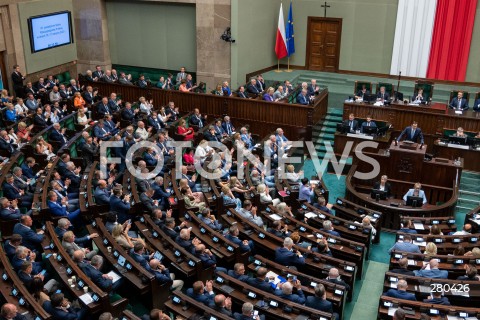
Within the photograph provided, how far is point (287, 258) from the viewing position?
8164 millimetres

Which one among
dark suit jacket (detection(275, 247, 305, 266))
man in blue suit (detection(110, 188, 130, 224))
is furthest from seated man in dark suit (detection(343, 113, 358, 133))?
man in blue suit (detection(110, 188, 130, 224))

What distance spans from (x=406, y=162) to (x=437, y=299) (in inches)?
205

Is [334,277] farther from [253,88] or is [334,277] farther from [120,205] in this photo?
[253,88]

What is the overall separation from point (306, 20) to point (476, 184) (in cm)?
933

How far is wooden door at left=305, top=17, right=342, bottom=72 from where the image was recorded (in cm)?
1902

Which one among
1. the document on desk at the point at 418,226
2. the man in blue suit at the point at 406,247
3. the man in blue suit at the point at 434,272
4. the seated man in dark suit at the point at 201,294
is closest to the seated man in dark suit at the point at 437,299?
the man in blue suit at the point at 434,272

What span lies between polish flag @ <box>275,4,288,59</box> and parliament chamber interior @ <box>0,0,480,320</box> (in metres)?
0.05

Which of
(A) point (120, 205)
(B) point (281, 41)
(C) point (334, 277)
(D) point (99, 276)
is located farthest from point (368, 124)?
(D) point (99, 276)

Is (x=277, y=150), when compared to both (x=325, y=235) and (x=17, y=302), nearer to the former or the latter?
(x=325, y=235)

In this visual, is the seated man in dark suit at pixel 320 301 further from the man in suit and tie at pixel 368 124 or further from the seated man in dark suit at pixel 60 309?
the man in suit and tie at pixel 368 124

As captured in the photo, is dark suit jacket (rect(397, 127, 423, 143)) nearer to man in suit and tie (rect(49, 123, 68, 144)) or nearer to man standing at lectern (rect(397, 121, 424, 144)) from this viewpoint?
man standing at lectern (rect(397, 121, 424, 144))

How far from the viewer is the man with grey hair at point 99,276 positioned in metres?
7.10

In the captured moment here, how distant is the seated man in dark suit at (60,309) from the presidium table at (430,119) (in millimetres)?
9012

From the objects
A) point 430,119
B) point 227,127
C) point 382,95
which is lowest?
point 227,127
